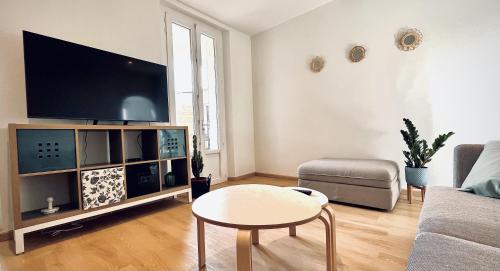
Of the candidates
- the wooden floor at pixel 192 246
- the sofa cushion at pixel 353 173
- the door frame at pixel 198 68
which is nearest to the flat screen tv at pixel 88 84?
the door frame at pixel 198 68

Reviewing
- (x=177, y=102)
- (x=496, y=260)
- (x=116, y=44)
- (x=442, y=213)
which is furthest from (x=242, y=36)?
(x=496, y=260)

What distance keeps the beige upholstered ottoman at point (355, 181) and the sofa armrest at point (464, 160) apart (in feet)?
2.02

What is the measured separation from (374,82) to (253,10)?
6.09 feet

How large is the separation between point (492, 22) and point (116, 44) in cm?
365

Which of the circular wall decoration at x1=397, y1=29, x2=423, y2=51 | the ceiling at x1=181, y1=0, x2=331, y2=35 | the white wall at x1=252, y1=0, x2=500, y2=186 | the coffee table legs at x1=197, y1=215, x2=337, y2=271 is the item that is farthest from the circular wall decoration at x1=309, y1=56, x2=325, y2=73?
the coffee table legs at x1=197, y1=215, x2=337, y2=271

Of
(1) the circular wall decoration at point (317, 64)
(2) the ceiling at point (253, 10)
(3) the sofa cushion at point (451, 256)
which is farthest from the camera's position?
(1) the circular wall decoration at point (317, 64)

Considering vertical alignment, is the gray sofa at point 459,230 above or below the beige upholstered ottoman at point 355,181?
above

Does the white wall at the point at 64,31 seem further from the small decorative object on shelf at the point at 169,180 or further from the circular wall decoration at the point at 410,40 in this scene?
the circular wall decoration at the point at 410,40

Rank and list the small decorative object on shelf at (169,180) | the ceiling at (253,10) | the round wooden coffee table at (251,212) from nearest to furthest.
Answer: the round wooden coffee table at (251,212) < the small decorative object on shelf at (169,180) < the ceiling at (253,10)

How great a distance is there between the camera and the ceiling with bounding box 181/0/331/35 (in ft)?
9.87

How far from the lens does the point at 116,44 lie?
92.4 inches

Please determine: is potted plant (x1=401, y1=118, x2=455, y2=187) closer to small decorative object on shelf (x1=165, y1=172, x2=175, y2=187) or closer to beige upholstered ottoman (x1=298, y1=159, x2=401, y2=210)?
beige upholstered ottoman (x1=298, y1=159, x2=401, y2=210)

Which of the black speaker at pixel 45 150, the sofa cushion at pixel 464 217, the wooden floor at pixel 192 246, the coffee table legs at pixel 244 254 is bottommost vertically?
the wooden floor at pixel 192 246

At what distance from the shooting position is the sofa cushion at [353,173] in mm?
2156
